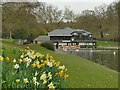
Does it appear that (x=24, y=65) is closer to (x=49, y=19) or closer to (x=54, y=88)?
(x=54, y=88)

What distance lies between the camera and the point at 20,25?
26297 millimetres

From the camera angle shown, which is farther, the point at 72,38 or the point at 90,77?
the point at 72,38

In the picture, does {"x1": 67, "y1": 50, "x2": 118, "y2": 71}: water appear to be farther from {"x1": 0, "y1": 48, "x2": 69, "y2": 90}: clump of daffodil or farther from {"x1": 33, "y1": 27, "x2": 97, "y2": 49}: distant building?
{"x1": 0, "y1": 48, "x2": 69, "y2": 90}: clump of daffodil

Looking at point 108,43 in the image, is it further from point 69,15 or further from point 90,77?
point 90,77

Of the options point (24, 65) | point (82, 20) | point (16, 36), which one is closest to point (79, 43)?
point (82, 20)

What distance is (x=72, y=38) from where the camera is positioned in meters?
63.4

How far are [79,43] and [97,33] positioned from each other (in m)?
9.75

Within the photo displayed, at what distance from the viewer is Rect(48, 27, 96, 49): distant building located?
6214 cm

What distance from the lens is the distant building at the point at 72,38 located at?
62144 mm

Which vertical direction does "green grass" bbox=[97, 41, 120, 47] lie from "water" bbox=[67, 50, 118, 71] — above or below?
below

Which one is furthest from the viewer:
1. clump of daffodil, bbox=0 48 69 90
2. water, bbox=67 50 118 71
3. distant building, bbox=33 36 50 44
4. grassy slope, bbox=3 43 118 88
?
distant building, bbox=33 36 50 44

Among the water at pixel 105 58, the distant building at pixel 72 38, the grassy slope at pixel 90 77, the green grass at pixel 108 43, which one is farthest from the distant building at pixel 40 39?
the grassy slope at pixel 90 77

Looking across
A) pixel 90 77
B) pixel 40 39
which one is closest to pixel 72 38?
pixel 40 39

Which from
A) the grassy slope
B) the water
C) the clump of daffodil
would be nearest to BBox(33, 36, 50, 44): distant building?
the water
